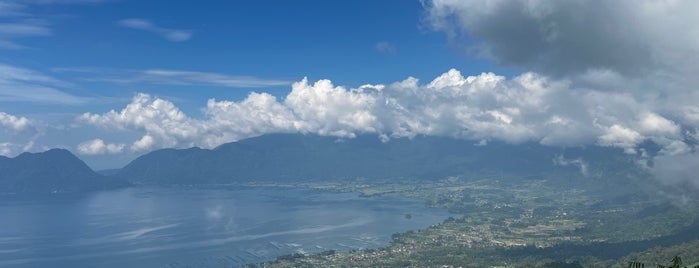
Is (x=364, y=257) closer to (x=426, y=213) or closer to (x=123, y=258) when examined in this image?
(x=123, y=258)

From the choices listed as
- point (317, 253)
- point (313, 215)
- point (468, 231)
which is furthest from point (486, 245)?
point (313, 215)

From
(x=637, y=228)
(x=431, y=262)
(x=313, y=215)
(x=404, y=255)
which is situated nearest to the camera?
(x=431, y=262)

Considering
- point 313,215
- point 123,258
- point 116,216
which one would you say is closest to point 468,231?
point 313,215

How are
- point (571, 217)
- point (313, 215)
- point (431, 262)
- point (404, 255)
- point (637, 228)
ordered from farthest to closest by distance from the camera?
point (313, 215), point (571, 217), point (637, 228), point (404, 255), point (431, 262)

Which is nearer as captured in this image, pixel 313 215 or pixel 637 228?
pixel 637 228

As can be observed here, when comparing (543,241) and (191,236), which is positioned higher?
(543,241)

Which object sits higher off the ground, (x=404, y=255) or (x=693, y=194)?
(x=693, y=194)

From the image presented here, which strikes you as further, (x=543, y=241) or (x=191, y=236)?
(x=191, y=236)

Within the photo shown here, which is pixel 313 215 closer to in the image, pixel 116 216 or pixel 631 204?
pixel 116 216

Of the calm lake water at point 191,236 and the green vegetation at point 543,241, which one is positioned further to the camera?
the calm lake water at point 191,236

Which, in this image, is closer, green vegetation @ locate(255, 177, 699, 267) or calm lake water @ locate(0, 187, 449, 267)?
green vegetation @ locate(255, 177, 699, 267)
